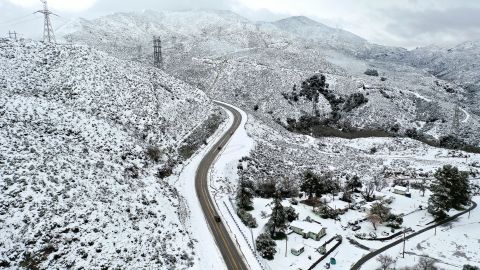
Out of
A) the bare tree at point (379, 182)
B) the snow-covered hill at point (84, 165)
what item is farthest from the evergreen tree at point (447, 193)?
the snow-covered hill at point (84, 165)

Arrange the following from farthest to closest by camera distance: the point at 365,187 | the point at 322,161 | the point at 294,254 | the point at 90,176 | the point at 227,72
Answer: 1. the point at 227,72
2. the point at 322,161
3. the point at 365,187
4. the point at 294,254
5. the point at 90,176

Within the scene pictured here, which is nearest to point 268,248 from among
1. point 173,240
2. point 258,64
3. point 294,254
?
point 294,254

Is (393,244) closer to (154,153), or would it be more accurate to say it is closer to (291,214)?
(291,214)

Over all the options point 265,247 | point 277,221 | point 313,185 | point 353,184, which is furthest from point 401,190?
point 265,247

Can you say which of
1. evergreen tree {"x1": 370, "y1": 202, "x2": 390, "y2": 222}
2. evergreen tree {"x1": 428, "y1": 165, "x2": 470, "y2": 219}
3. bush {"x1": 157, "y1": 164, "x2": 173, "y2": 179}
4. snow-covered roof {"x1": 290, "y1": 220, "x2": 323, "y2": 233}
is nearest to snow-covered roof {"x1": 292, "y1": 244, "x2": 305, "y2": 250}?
snow-covered roof {"x1": 290, "y1": 220, "x2": 323, "y2": 233}

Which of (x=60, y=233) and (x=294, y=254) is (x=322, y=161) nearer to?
(x=294, y=254)

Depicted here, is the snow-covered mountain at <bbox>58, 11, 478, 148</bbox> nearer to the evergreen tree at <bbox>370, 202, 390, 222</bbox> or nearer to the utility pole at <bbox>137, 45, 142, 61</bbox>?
the utility pole at <bbox>137, 45, 142, 61</bbox>

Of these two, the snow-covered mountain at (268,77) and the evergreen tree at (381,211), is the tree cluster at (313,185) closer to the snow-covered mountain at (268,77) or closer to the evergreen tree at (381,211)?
the evergreen tree at (381,211)
